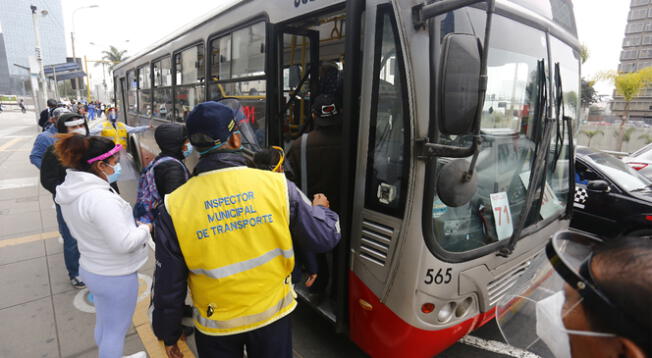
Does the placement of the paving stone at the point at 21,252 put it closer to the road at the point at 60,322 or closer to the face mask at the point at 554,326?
the road at the point at 60,322

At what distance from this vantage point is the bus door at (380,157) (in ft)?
6.58

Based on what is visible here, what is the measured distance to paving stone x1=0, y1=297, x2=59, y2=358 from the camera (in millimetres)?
2838

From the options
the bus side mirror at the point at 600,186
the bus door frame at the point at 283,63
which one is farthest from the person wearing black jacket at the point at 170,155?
the bus side mirror at the point at 600,186

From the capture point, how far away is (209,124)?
61.7 inches

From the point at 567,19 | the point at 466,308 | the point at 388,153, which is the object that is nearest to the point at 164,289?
the point at 388,153

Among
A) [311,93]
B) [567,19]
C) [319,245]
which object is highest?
[567,19]

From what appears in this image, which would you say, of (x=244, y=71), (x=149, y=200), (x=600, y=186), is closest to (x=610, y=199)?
(x=600, y=186)

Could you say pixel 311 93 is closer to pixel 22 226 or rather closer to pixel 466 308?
pixel 466 308

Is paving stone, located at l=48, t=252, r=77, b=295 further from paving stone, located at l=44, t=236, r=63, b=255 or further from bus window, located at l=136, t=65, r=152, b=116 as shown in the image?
bus window, located at l=136, t=65, r=152, b=116

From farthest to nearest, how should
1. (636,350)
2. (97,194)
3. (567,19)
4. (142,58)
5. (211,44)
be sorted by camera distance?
(142,58) → (211,44) → (567,19) → (97,194) → (636,350)

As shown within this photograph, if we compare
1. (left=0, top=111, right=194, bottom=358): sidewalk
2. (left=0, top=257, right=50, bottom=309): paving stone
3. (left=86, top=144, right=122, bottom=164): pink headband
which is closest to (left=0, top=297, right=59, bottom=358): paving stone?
(left=0, top=111, right=194, bottom=358): sidewalk

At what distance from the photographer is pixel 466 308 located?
90.1 inches

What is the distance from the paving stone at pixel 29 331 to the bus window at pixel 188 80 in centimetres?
250

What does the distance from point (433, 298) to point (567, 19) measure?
232 cm
